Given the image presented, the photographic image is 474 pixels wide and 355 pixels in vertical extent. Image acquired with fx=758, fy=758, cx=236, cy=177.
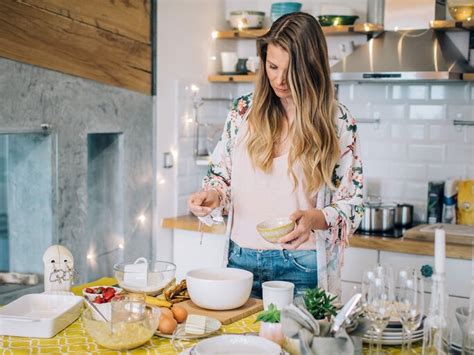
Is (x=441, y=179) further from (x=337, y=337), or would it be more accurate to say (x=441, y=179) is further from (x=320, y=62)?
(x=337, y=337)

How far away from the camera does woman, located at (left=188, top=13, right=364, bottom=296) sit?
8.94 ft

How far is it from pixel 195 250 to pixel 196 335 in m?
2.27

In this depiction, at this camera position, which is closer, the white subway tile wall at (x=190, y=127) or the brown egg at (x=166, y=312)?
the brown egg at (x=166, y=312)

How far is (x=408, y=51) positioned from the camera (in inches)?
161

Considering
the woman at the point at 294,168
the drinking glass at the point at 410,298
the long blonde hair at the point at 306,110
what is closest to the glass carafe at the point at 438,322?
the drinking glass at the point at 410,298

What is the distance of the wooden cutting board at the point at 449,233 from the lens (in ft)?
12.3

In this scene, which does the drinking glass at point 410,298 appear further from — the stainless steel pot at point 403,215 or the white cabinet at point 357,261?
the stainless steel pot at point 403,215

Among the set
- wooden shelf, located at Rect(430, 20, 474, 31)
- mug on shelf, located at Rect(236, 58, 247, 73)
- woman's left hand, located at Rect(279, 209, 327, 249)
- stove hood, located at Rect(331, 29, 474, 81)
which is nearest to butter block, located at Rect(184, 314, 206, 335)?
woman's left hand, located at Rect(279, 209, 327, 249)

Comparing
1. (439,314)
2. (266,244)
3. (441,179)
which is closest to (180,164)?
(441,179)

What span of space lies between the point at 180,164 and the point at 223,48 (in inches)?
34.1

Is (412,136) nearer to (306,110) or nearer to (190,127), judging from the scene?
(190,127)

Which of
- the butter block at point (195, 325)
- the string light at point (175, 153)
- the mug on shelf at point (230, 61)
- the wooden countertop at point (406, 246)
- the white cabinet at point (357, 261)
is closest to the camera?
the butter block at point (195, 325)

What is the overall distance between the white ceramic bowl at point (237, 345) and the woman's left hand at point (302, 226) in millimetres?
500

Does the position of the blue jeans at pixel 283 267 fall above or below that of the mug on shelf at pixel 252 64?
below
